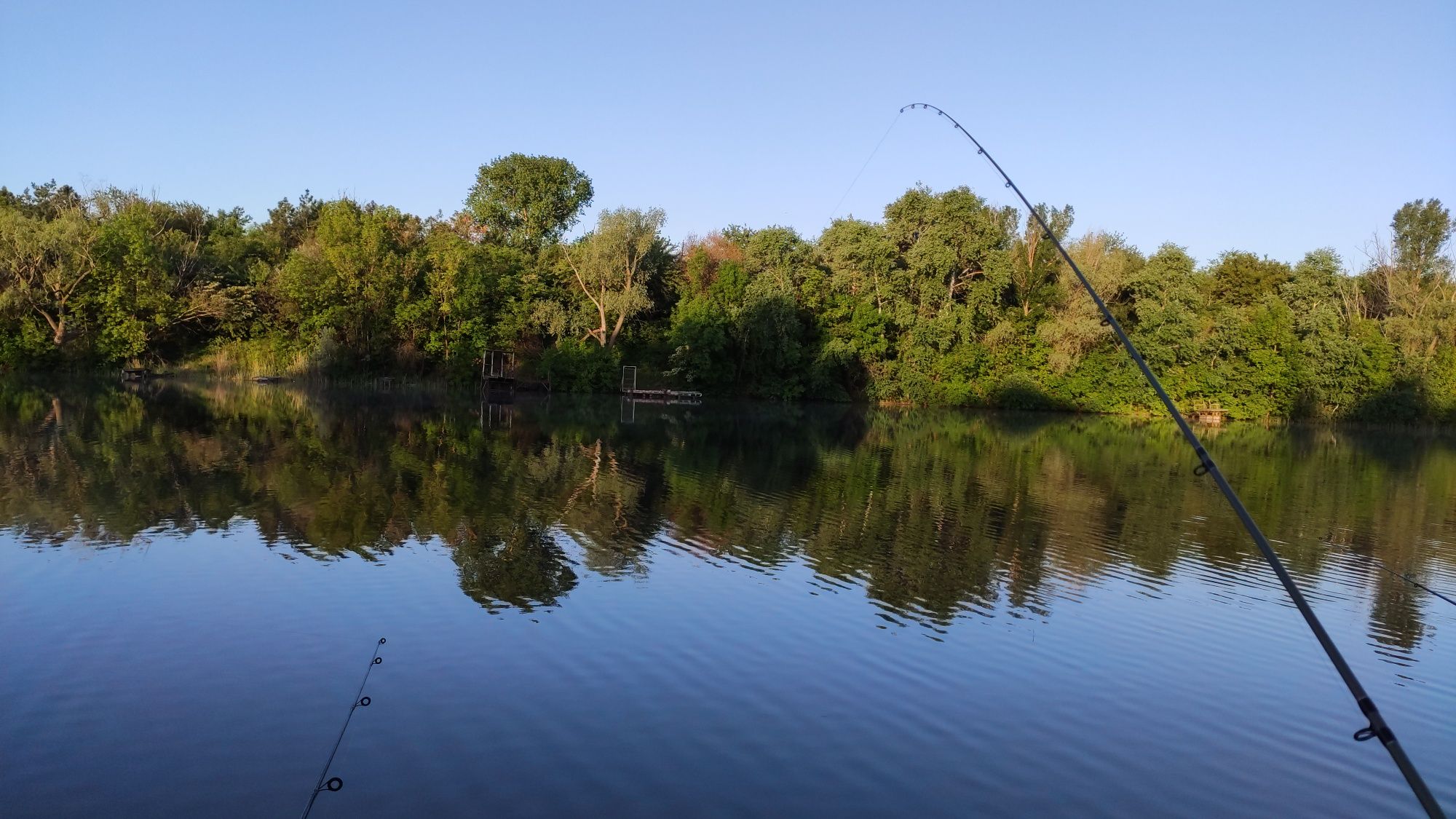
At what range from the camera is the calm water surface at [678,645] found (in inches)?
232

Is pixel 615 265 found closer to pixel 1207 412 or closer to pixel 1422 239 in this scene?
pixel 1207 412

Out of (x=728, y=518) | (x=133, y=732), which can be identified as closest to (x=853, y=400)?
(x=728, y=518)

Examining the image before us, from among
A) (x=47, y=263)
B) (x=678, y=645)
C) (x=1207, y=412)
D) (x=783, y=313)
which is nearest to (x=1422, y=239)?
(x=1207, y=412)

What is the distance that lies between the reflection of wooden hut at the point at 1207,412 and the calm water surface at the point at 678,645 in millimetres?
34776

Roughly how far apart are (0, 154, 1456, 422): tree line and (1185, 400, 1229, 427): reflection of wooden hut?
1.61 feet

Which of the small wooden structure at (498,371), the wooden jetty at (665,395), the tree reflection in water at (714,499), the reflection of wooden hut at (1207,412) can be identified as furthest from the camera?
the reflection of wooden hut at (1207,412)

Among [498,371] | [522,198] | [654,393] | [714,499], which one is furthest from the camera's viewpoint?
[522,198]

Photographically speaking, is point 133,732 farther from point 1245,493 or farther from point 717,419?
point 717,419

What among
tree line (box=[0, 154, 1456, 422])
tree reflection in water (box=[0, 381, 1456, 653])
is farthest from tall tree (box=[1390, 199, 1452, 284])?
tree reflection in water (box=[0, 381, 1456, 653])

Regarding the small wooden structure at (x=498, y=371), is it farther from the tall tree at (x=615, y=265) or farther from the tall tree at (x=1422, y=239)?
the tall tree at (x=1422, y=239)

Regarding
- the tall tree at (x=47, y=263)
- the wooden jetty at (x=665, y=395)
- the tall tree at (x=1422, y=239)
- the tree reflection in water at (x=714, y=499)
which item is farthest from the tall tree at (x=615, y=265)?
the tall tree at (x=1422, y=239)

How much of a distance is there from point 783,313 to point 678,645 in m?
41.5

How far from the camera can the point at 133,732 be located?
6117 millimetres

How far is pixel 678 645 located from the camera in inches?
336
